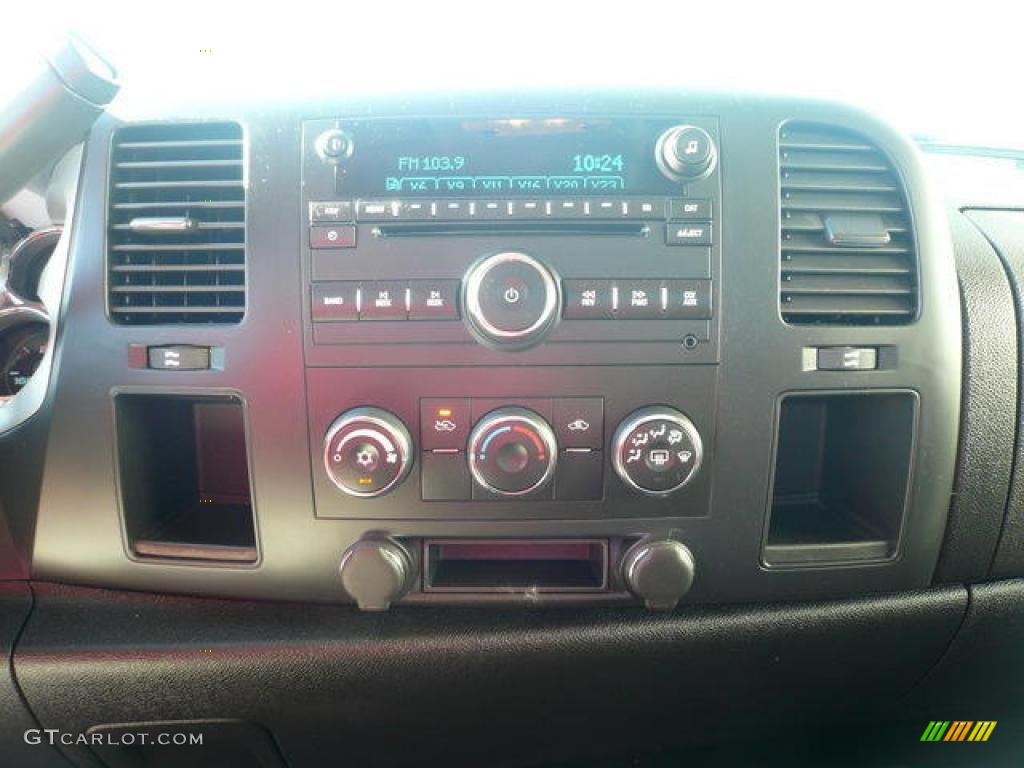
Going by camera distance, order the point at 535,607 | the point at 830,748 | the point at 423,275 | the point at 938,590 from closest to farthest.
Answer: the point at 423,275
the point at 535,607
the point at 938,590
the point at 830,748

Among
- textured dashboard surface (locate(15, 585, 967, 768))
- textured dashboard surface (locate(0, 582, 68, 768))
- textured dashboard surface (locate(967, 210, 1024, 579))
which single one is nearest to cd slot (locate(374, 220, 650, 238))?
textured dashboard surface (locate(15, 585, 967, 768))

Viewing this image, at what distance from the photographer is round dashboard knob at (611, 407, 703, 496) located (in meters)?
0.91

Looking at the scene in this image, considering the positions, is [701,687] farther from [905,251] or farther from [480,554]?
[905,251]

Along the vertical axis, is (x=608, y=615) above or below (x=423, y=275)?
below

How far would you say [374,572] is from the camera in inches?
35.9

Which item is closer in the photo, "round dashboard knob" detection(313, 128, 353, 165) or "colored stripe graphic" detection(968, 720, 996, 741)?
"round dashboard knob" detection(313, 128, 353, 165)

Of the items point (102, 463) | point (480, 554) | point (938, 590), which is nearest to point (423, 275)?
point (480, 554)

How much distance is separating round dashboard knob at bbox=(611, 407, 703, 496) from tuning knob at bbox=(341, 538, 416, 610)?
1.03 ft

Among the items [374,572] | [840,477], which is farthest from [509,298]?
[840,477]

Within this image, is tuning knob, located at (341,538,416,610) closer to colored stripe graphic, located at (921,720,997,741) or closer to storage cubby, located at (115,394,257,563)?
storage cubby, located at (115,394,257,563)

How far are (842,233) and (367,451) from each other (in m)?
0.68

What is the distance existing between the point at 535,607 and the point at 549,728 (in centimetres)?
27

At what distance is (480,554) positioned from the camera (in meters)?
1.01

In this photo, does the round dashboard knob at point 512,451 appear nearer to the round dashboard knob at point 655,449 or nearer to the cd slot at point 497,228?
the round dashboard knob at point 655,449
